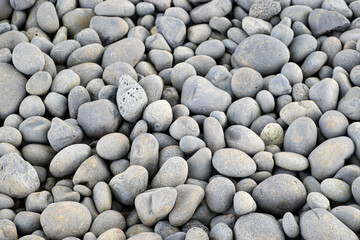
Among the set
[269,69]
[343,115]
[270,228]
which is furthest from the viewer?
[269,69]

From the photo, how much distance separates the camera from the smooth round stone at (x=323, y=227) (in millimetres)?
1632

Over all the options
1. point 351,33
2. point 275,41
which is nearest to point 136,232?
point 275,41

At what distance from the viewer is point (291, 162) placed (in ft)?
6.68

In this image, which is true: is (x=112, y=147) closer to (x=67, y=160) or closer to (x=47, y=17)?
(x=67, y=160)

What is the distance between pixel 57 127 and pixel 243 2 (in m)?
1.83

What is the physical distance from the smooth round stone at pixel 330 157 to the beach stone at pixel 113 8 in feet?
6.12

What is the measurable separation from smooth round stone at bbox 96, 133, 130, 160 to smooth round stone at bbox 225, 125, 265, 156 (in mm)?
615

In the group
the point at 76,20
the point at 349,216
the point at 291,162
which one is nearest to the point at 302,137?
the point at 291,162

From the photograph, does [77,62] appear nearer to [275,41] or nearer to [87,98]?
[87,98]

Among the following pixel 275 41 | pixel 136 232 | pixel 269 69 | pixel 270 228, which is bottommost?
pixel 136 232

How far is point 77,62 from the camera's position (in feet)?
9.05

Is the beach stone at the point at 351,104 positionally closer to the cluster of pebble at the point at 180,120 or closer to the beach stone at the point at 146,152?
the cluster of pebble at the point at 180,120

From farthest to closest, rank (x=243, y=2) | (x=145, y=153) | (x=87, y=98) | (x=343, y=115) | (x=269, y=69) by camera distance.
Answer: (x=243, y=2)
(x=269, y=69)
(x=87, y=98)
(x=343, y=115)
(x=145, y=153)

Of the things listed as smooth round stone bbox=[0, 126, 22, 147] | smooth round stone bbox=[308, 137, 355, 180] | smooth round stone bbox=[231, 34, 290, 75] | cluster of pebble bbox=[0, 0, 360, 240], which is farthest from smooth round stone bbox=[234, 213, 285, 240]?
smooth round stone bbox=[0, 126, 22, 147]
